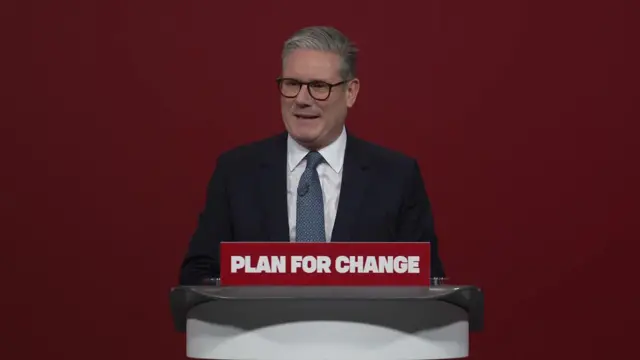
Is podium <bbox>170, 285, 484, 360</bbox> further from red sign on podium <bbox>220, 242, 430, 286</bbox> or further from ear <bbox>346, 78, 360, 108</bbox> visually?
ear <bbox>346, 78, 360, 108</bbox>

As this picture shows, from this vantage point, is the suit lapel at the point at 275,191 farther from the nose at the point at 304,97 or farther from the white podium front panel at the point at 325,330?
the white podium front panel at the point at 325,330

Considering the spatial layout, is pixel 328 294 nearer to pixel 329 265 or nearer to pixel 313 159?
pixel 329 265

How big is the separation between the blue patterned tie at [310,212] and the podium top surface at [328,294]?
1.41ft

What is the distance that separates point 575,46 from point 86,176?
4.07 ft

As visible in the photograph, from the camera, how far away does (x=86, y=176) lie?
2885 mm

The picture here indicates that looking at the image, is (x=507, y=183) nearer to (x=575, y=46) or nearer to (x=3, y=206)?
(x=575, y=46)

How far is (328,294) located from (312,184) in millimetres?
542

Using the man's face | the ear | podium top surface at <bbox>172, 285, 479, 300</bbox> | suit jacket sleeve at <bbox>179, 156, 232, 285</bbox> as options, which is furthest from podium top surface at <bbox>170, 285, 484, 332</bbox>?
the ear

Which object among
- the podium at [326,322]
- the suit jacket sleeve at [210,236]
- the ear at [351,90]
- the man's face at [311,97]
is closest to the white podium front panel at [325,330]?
the podium at [326,322]

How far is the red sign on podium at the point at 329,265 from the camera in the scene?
1.52 meters

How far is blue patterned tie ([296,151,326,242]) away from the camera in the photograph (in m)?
1.97

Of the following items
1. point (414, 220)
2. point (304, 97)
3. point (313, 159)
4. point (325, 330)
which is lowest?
point (325, 330)

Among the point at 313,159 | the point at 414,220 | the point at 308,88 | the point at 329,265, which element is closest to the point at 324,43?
the point at 308,88

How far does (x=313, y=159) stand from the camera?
204cm
